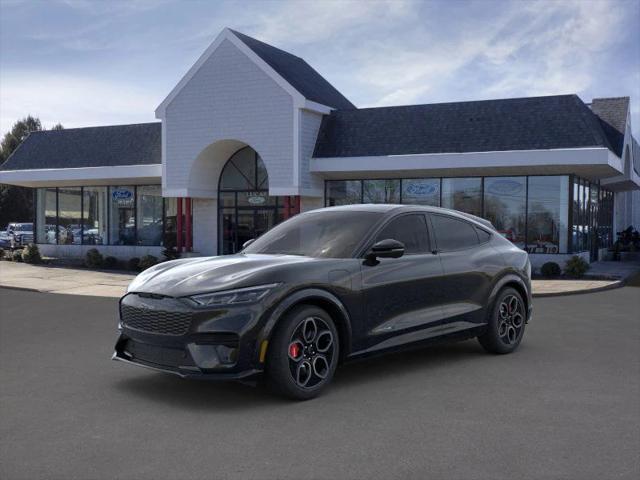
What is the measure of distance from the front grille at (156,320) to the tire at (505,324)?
149 inches

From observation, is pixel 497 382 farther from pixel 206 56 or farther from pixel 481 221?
pixel 206 56

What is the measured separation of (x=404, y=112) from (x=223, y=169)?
7455 mm

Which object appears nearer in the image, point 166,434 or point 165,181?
point 166,434

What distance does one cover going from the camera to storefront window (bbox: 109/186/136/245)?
1113 inches

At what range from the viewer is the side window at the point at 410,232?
275 inches

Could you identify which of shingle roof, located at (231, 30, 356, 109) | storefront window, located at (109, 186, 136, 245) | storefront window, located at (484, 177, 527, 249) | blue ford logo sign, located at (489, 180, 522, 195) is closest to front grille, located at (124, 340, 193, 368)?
shingle roof, located at (231, 30, 356, 109)

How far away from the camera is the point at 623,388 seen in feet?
21.1

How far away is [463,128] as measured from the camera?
21922 millimetres

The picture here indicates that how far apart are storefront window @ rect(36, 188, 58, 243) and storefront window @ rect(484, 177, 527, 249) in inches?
755

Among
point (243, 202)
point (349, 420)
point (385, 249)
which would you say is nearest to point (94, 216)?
point (243, 202)

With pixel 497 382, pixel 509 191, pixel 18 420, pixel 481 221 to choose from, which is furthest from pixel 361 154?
pixel 18 420

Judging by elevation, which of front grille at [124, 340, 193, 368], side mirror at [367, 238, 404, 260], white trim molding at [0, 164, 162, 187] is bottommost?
front grille at [124, 340, 193, 368]

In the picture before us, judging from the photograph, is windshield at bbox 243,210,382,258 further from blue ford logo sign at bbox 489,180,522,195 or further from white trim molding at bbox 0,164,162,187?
white trim molding at bbox 0,164,162,187

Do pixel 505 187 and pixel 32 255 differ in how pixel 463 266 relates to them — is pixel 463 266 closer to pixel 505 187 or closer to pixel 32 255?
pixel 505 187
